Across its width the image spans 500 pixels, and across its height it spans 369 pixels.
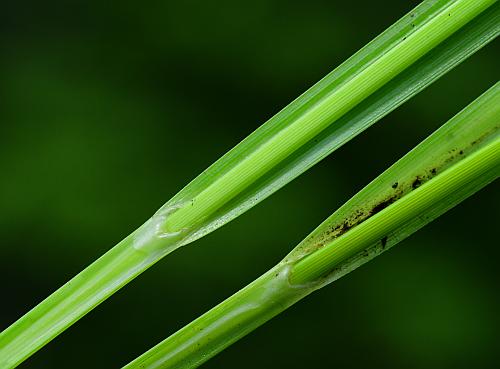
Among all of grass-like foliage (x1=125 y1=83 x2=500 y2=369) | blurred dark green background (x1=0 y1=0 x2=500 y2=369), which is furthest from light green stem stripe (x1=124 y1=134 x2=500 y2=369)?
blurred dark green background (x1=0 y1=0 x2=500 y2=369)

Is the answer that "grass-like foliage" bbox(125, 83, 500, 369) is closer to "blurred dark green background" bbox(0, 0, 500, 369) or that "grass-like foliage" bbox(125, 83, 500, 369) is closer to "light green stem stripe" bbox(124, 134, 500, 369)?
"light green stem stripe" bbox(124, 134, 500, 369)

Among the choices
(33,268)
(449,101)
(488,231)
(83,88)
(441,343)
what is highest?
(83,88)

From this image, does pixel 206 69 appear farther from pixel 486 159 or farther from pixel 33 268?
pixel 486 159

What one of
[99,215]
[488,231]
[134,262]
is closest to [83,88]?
[99,215]

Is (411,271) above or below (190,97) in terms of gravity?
below

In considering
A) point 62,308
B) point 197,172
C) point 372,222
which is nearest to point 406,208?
point 372,222

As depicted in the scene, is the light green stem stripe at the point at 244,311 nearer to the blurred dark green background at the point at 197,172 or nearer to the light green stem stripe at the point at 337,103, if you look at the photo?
the light green stem stripe at the point at 337,103

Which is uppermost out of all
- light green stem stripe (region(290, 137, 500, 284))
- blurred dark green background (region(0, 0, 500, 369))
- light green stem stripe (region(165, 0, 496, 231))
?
blurred dark green background (region(0, 0, 500, 369))
